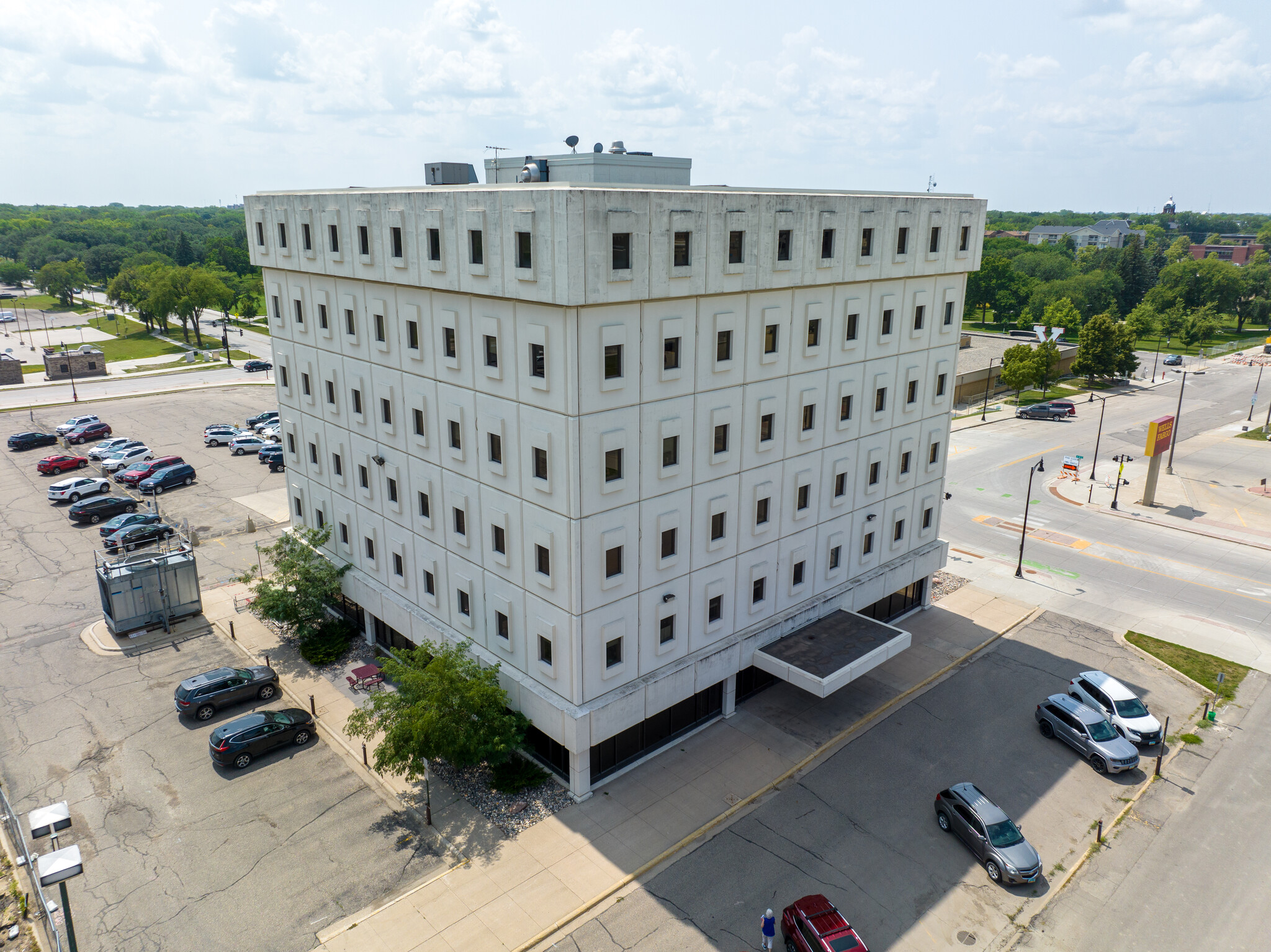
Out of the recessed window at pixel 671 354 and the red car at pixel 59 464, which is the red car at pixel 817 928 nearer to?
the recessed window at pixel 671 354

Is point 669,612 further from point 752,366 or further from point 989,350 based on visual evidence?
point 989,350

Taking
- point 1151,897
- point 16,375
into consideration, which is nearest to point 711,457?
point 1151,897

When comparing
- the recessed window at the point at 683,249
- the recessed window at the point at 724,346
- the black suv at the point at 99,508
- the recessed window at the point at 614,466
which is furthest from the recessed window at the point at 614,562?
the black suv at the point at 99,508

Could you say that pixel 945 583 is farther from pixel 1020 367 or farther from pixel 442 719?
pixel 1020 367

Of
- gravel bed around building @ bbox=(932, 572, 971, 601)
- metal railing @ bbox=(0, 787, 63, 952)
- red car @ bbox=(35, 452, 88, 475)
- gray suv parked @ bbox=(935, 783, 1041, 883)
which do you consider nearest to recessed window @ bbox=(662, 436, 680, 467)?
gray suv parked @ bbox=(935, 783, 1041, 883)

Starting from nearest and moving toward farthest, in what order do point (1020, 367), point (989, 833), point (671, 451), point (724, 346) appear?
point (989, 833), point (671, 451), point (724, 346), point (1020, 367)

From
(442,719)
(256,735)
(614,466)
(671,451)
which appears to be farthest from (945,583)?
(256,735)
